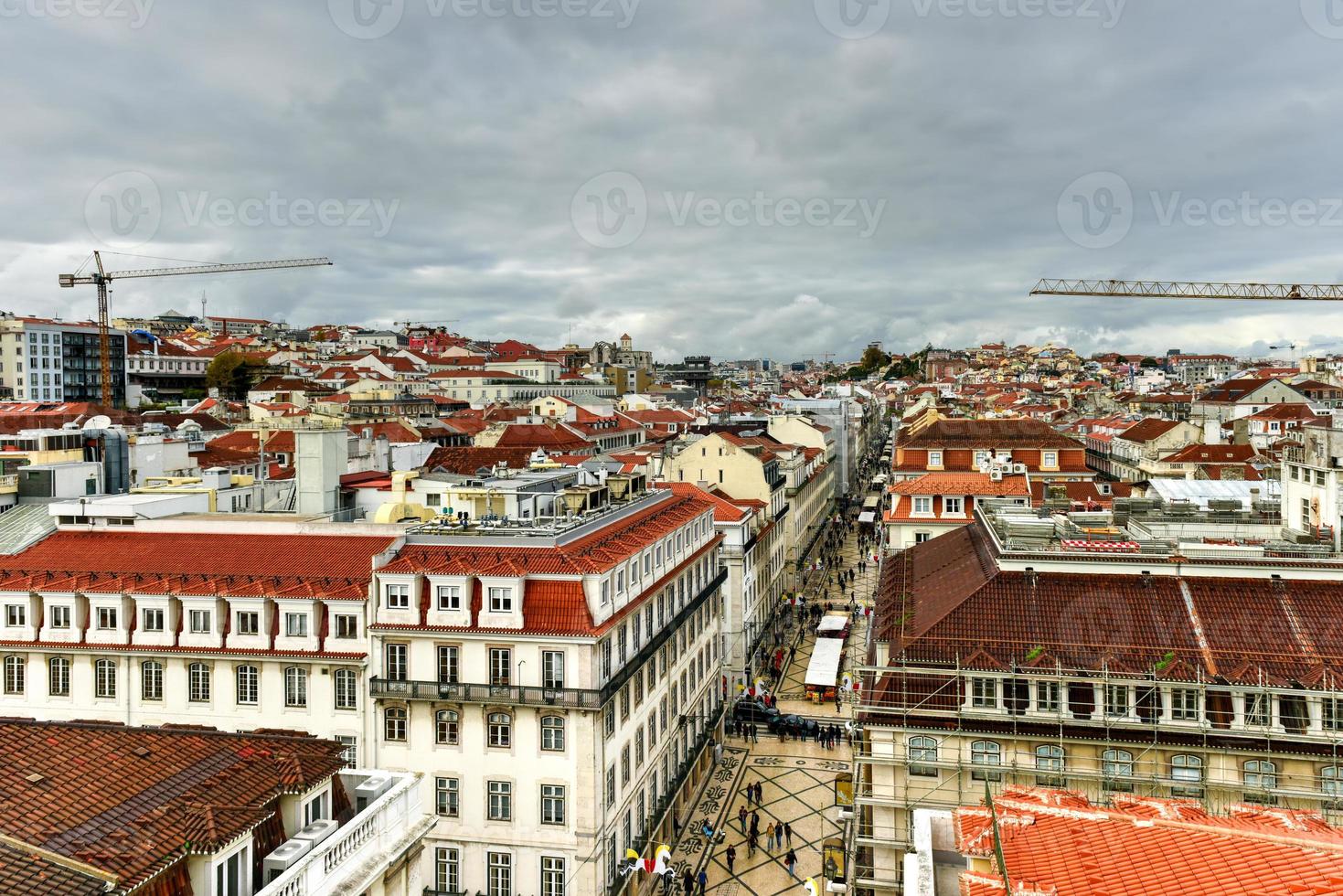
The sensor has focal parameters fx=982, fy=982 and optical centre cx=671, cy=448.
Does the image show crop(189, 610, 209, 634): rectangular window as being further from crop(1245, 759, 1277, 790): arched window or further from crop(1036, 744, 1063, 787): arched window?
crop(1245, 759, 1277, 790): arched window

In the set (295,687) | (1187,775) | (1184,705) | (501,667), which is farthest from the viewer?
(295,687)

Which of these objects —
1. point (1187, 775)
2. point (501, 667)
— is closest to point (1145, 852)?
point (1187, 775)

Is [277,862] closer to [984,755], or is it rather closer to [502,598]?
[502,598]

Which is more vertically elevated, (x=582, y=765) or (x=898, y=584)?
(x=898, y=584)

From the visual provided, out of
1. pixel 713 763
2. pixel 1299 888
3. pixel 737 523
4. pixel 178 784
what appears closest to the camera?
pixel 1299 888

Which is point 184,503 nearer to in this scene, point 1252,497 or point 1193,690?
point 1193,690

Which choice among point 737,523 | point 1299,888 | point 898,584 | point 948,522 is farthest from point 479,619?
point 948,522
